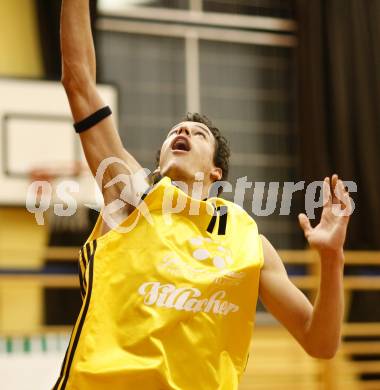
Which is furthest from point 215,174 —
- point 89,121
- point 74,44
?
point 74,44

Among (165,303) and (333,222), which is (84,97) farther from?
(333,222)

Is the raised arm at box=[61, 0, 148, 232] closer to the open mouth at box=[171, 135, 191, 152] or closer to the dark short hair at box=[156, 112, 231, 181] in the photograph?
the open mouth at box=[171, 135, 191, 152]

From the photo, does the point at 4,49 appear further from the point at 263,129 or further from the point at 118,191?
the point at 118,191

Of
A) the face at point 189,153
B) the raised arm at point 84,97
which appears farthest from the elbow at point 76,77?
the face at point 189,153

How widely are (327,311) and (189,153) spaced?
0.63m

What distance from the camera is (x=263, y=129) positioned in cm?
778

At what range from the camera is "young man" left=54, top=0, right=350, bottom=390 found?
1942 mm

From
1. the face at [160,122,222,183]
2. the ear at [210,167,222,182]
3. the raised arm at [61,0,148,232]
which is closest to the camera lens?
the raised arm at [61,0,148,232]

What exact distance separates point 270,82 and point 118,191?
5.85m

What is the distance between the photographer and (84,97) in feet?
7.05

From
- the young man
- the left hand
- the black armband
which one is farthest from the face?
the left hand

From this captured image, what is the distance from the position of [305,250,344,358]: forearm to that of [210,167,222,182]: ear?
58 centimetres

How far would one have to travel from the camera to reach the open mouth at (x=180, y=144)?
2.36 meters

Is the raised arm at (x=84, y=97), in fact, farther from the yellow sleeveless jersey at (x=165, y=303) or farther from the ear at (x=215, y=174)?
the ear at (x=215, y=174)
